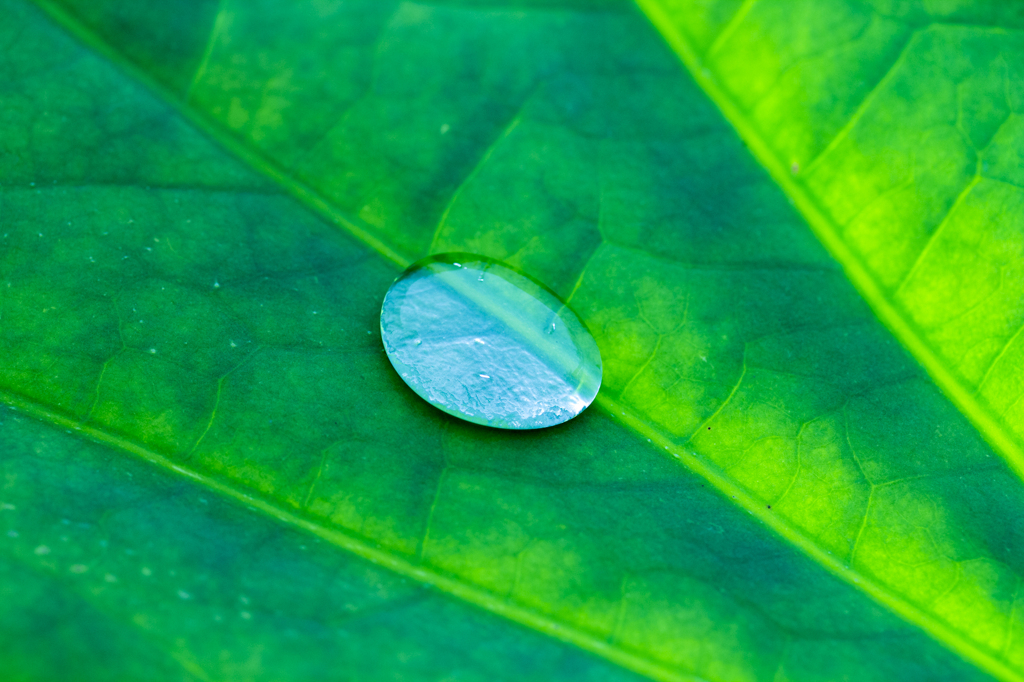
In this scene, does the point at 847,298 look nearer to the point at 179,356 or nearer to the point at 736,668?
the point at 736,668

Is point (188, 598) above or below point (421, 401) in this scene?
below

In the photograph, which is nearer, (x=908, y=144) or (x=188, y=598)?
(x=188, y=598)

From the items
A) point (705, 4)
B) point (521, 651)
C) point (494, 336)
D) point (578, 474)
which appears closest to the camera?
point (521, 651)

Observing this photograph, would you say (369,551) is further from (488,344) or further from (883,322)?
(883,322)

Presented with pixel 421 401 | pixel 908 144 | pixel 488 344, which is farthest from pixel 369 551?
pixel 908 144

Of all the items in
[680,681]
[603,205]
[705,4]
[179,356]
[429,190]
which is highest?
[705,4]

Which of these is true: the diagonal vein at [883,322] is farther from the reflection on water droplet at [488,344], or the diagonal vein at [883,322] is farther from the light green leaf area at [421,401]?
the reflection on water droplet at [488,344]

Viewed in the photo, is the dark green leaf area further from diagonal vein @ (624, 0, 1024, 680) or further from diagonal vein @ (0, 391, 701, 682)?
diagonal vein @ (624, 0, 1024, 680)

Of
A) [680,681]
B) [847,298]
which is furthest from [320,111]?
[680,681]
